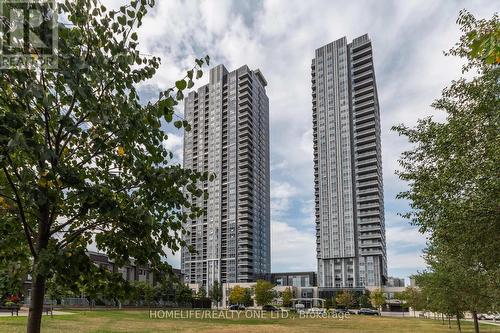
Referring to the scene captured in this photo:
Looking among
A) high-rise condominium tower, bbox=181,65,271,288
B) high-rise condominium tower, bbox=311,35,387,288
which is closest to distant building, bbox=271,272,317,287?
high-rise condominium tower, bbox=181,65,271,288

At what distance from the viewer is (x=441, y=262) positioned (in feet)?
103

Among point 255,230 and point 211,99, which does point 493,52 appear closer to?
point 255,230

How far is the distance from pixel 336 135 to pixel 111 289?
6371 inches

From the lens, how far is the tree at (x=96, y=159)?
466cm

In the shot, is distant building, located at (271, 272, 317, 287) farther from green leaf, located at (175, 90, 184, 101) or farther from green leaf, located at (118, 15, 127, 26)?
green leaf, located at (118, 15, 127, 26)

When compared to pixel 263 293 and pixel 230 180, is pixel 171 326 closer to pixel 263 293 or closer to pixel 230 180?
pixel 263 293

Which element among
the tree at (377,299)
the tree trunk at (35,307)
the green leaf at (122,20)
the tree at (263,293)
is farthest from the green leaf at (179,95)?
the tree at (377,299)

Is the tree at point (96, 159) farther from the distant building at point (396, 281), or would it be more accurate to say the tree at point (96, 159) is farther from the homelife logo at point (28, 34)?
the distant building at point (396, 281)

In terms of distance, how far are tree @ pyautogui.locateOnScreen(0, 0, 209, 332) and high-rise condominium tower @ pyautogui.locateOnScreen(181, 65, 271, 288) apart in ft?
A: 523

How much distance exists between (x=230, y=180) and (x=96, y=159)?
564 ft

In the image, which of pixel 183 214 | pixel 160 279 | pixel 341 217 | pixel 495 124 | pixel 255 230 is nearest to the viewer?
pixel 160 279

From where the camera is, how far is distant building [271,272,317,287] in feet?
546

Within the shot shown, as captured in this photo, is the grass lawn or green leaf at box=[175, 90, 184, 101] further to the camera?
the grass lawn

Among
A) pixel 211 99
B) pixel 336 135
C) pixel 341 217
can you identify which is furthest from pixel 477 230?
pixel 211 99
